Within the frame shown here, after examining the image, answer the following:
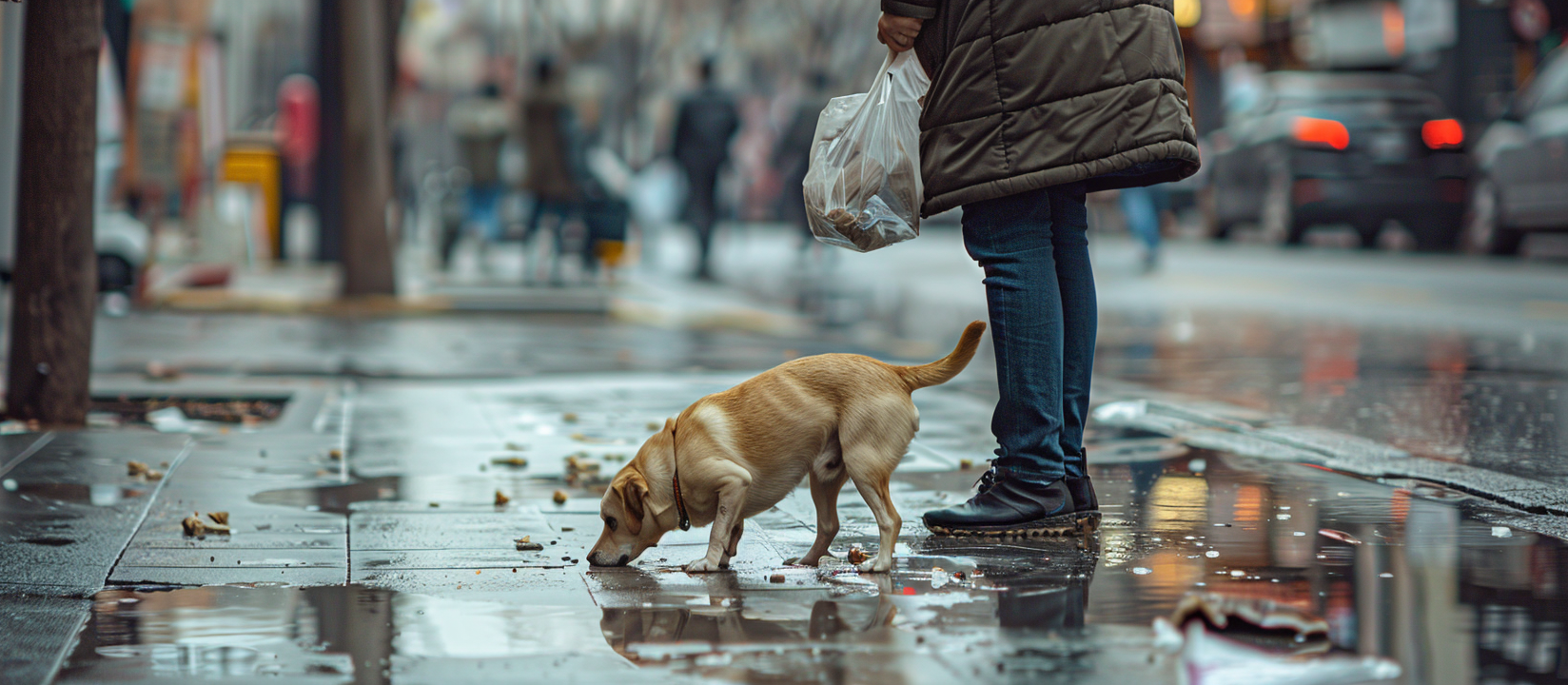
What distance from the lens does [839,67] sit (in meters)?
41.2

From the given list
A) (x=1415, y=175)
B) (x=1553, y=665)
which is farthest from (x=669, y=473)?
(x=1415, y=175)

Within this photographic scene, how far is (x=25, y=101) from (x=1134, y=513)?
3844 mm

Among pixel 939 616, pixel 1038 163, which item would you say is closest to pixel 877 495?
pixel 939 616

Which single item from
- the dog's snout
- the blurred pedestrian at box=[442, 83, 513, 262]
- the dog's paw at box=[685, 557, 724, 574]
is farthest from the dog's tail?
the blurred pedestrian at box=[442, 83, 513, 262]

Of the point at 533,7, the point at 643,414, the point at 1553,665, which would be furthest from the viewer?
the point at 533,7

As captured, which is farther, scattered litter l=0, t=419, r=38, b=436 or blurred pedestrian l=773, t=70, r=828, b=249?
blurred pedestrian l=773, t=70, r=828, b=249

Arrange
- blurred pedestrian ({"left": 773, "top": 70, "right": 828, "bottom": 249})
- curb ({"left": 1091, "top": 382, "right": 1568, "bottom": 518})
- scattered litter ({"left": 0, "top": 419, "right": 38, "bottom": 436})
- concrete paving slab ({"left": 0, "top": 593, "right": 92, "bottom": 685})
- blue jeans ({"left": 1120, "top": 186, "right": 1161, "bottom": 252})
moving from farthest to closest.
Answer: blurred pedestrian ({"left": 773, "top": 70, "right": 828, "bottom": 249}) < blue jeans ({"left": 1120, "top": 186, "right": 1161, "bottom": 252}) < scattered litter ({"left": 0, "top": 419, "right": 38, "bottom": 436}) < curb ({"left": 1091, "top": 382, "right": 1568, "bottom": 518}) < concrete paving slab ({"left": 0, "top": 593, "right": 92, "bottom": 685})

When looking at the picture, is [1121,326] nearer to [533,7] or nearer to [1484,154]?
[1484,154]

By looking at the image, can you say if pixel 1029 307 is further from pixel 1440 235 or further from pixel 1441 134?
pixel 1440 235

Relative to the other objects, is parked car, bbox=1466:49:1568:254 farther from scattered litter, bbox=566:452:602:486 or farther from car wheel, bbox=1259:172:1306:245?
scattered litter, bbox=566:452:602:486

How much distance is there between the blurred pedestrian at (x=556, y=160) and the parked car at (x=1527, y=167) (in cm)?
823

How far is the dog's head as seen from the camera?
372 cm

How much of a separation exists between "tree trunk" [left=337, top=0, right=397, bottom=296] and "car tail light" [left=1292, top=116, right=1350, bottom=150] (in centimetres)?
999

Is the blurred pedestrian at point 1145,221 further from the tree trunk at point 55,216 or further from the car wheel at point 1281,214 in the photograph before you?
the tree trunk at point 55,216
